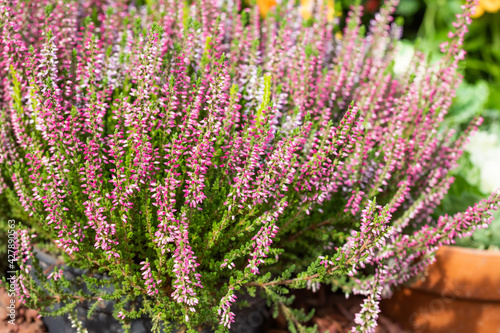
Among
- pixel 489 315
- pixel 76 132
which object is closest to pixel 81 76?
pixel 76 132

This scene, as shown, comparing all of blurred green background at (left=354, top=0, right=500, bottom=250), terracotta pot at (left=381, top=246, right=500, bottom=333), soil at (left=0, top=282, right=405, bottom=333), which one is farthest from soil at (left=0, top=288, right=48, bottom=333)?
blurred green background at (left=354, top=0, right=500, bottom=250)

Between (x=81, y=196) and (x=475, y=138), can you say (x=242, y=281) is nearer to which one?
(x=81, y=196)

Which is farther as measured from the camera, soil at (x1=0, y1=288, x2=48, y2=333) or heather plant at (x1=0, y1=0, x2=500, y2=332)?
soil at (x1=0, y1=288, x2=48, y2=333)

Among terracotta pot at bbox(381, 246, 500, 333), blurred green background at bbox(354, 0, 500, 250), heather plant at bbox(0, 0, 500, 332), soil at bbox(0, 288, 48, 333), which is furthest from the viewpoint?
blurred green background at bbox(354, 0, 500, 250)

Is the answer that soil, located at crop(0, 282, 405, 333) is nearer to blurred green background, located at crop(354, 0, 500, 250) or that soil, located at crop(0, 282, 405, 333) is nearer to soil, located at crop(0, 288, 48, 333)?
soil, located at crop(0, 288, 48, 333)

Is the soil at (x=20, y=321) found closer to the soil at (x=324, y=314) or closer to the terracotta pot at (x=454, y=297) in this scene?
the soil at (x=324, y=314)

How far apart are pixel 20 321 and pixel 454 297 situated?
5.18 ft

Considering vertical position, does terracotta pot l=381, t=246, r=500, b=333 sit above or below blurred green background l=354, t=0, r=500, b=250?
below

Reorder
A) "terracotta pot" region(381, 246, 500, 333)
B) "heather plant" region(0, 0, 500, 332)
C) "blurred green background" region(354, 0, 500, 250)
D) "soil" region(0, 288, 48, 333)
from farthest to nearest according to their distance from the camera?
1. "blurred green background" region(354, 0, 500, 250)
2. "terracotta pot" region(381, 246, 500, 333)
3. "soil" region(0, 288, 48, 333)
4. "heather plant" region(0, 0, 500, 332)

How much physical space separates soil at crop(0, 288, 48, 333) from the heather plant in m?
0.24

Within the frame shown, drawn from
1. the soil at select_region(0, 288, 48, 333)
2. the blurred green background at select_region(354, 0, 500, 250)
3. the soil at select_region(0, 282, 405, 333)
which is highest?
the blurred green background at select_region(354, 0, 500, 250)

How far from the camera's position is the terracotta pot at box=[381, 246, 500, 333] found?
6.36ft

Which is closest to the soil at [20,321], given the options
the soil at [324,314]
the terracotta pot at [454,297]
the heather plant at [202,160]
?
the soil at [324,314]

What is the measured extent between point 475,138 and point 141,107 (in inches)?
80.6
